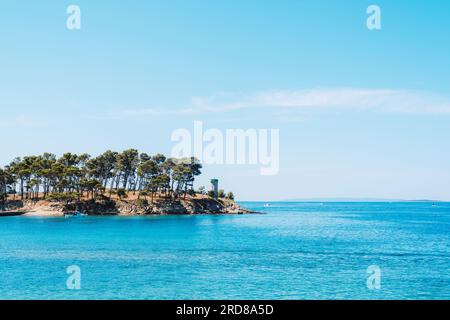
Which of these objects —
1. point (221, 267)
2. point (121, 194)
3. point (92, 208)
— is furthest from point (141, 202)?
point (221, 267)

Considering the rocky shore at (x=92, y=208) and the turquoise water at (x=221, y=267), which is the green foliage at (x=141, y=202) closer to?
the rocky shore at (x=92, y=208)

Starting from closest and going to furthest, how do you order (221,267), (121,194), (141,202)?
1. (221,267)
2. (141,202)
3. (121,194)

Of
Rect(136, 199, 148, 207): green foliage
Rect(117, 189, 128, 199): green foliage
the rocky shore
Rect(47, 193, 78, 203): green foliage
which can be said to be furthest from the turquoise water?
Rect(117, 189, 128, 199): green foliage

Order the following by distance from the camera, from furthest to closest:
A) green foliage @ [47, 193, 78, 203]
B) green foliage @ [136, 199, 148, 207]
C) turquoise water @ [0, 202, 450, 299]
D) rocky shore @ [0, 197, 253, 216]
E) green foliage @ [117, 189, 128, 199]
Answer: green foliage @ [117, 189, 128, 199], green foliage @ [136, 199, 148, 207], rocky shore @ [0, 197, 253, 216], green foliage @ [47, 193, 78, 203], turquoise water @ [0, 202, 450, 299]

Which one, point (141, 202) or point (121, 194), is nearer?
point (141, 202)

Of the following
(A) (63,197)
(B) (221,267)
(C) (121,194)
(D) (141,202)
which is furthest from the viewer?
(C) (121,194)

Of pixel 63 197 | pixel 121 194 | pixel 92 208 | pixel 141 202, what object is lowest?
pixel 92 208

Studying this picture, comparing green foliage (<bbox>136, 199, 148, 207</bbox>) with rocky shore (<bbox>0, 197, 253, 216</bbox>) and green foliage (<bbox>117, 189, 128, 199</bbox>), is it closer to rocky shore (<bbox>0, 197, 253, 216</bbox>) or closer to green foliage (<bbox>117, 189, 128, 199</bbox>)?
rocky shore (<bbox>0, 197, 253, 216</bbox>)

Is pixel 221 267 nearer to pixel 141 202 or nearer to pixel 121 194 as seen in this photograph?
pixel 141 202

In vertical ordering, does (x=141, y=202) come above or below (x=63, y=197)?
below
